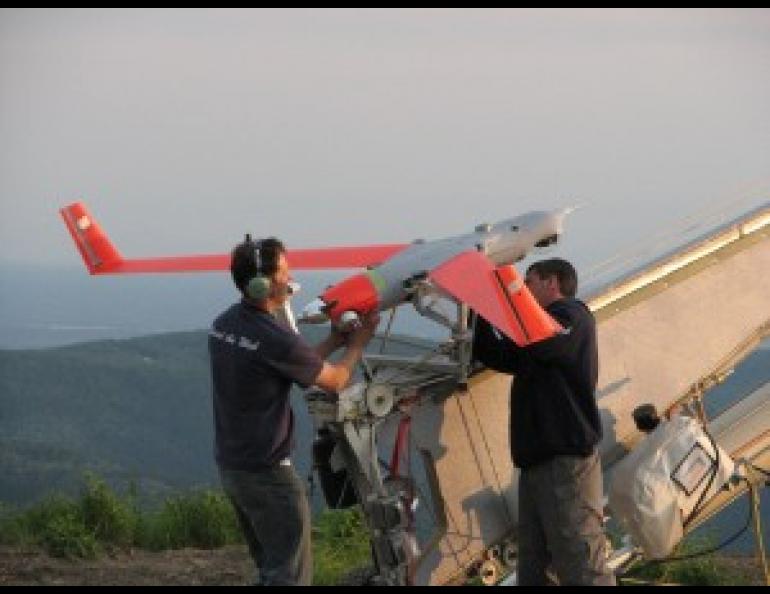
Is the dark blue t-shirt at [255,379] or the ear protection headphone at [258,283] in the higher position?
the ear protection headphone at [258,283]

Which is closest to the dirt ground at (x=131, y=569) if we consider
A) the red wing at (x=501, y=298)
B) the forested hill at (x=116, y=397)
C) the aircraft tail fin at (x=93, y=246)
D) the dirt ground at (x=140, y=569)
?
the dirt ground at (x=140, y=569)

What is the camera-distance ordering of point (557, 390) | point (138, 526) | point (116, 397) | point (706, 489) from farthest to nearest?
point (116, 397), point (138, 526), point (706, 489), point (557, 390)

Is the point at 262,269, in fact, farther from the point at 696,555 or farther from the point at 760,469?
the point at 760,469

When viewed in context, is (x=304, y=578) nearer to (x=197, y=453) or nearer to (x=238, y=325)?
(x=238, y=325)

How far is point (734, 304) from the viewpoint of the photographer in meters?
8.89

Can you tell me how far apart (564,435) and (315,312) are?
1.47m

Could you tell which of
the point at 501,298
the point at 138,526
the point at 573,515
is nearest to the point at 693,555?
the point at 573,515

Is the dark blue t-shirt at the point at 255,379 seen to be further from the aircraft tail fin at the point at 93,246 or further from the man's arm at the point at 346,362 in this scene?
the aircraft tail fin at the point at 93,246

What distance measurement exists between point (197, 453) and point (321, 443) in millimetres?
39699

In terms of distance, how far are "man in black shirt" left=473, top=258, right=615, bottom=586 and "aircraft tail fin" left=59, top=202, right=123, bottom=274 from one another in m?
3.57

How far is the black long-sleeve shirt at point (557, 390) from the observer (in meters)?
7.05

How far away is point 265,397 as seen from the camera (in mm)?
6402

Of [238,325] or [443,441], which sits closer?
[238,325]
